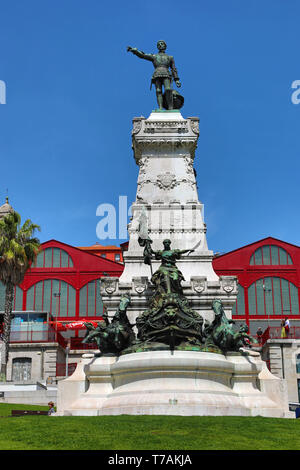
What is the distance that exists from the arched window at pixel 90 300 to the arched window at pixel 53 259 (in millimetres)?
2810

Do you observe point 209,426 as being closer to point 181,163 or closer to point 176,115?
point 181,163

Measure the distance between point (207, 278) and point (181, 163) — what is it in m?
6.23

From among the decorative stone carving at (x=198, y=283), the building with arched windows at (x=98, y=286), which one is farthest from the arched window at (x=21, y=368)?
the decorative stone carving at (x=198, y=283)

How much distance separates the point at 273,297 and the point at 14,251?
25.5 m

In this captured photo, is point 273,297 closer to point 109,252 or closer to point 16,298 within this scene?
point 16,298

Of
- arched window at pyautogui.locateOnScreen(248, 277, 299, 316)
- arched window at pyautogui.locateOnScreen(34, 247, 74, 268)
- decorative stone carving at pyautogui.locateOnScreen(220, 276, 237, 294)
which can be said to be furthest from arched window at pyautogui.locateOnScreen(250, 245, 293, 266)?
decorative stone carving at pyautogui.locateOnScreen(220, 276, 237, 294)

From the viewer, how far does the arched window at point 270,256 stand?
5538 centimetres

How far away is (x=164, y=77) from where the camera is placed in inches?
1196

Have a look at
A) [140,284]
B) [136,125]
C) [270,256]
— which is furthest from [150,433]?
[270,256]

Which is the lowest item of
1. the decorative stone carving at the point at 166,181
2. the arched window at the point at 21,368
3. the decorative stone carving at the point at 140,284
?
the arched window at the point at 21,368

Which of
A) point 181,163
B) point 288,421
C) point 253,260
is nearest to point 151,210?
point 181,163

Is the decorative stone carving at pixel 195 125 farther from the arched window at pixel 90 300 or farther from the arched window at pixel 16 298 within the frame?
the arched window at pixel 16 298

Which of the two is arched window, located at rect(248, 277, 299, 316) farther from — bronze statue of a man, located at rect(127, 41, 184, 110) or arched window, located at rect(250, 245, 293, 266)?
bronze statue of a man, located at rect(127, 41, 184, 110)

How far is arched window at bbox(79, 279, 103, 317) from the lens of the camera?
5372 centimetres
